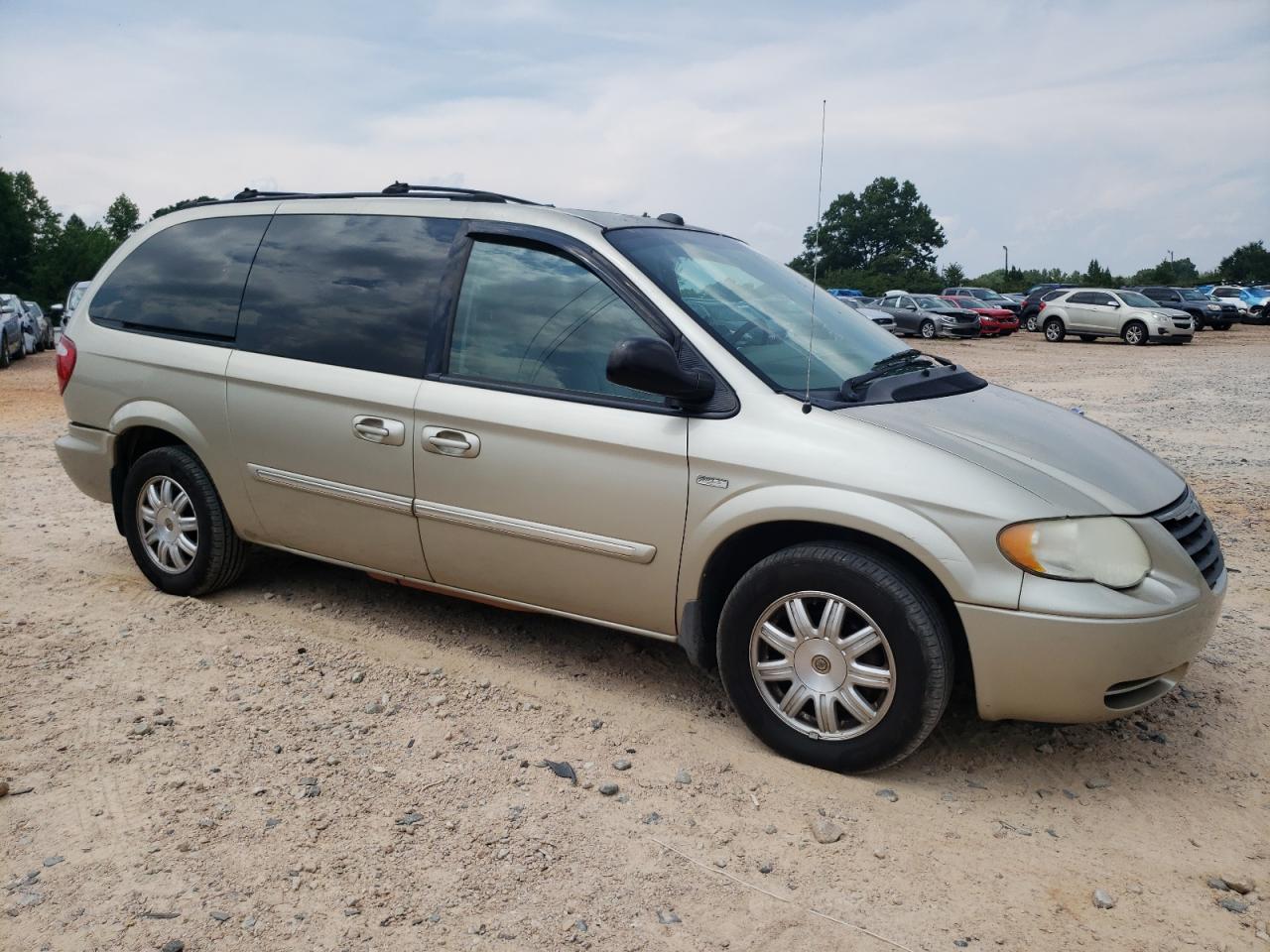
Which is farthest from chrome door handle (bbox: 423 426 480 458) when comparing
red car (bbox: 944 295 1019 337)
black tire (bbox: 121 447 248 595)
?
red car (bbox: 944 295 1019 337)

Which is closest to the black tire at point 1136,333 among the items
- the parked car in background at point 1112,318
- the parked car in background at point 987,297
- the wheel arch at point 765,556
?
the parked car in background at point 1112,318

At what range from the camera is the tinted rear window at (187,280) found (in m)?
4.95

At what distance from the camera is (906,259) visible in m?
105

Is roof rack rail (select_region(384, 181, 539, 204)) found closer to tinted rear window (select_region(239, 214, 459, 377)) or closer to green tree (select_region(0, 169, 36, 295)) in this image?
tinted rear window (select_region(239, 214, 459, 377))

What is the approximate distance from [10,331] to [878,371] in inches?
853

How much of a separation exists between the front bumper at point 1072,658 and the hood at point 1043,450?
1.14ft

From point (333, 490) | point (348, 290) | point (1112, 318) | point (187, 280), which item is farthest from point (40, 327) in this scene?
point (1112, 318)

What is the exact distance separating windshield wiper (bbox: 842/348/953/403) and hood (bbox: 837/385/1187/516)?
12cm

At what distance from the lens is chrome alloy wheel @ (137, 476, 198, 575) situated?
5121mm

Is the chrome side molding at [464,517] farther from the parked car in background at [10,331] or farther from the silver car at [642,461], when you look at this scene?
the parked car in background at [10,331]

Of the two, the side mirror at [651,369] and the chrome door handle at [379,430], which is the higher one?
the side mirror at [651,369]

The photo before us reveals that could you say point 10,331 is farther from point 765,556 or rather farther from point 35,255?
point 35,255

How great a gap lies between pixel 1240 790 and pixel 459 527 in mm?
2866

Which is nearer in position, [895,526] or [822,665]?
[895,526]
